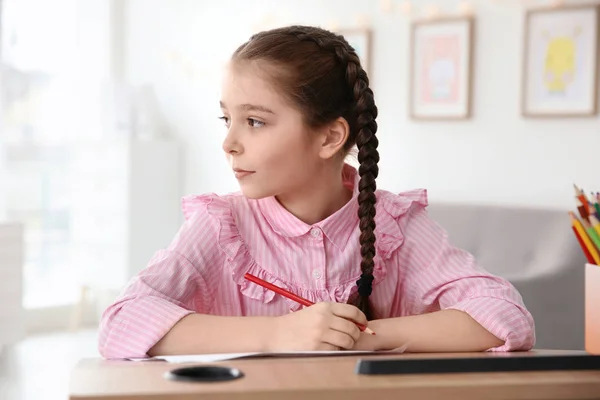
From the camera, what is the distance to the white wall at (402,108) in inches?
149

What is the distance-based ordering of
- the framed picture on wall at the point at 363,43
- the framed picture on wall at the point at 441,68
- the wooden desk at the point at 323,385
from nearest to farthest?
the wooden desk at the point at 323,385, the framed picture on wall at the point at 441,68, the framed picture on wall at the point at 363,43

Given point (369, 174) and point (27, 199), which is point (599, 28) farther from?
point (27, 199)

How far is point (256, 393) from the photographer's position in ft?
2.30

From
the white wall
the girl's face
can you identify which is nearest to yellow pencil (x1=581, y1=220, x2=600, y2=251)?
the girl's face

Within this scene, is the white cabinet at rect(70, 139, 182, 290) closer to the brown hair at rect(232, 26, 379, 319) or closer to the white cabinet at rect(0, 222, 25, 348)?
the white cabinet at rect(0, 222, 25, 348)

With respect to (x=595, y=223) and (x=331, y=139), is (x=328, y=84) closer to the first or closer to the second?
(x=331, y=139)

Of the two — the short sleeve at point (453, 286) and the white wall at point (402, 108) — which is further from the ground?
the white wall at point (402, 108)

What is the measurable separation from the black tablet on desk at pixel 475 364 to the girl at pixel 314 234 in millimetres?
368

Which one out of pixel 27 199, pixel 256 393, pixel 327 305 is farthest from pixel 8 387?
pixel 256 393

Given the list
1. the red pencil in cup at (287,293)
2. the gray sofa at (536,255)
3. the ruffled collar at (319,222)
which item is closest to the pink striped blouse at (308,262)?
the ruffled collar at (319,222)

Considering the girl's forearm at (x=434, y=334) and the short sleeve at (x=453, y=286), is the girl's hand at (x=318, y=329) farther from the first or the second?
the short sleeve at (x=453, y=286)

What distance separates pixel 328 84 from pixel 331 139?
3.6 inches

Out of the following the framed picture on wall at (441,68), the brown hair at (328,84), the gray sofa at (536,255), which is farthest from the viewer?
the framed picture on wall at (441,68)

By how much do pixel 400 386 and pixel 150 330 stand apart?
0.49m
